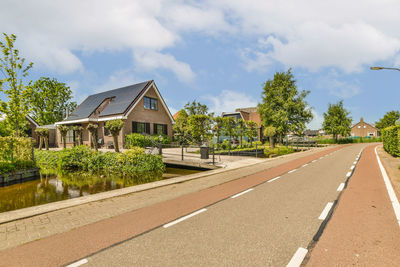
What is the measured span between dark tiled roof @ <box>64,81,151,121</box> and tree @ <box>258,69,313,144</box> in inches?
812

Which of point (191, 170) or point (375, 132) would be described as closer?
point (191, 170)

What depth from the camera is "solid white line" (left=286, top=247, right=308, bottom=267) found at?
2.86 metres

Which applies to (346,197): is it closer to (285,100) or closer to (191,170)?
(191,170)

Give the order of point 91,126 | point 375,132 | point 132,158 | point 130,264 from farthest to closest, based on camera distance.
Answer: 1. point 375,132
2. point 91,126
3. point 132,158
4. point 130,264

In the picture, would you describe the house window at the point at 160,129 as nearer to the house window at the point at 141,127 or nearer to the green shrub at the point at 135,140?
the house window at the point at 141,127

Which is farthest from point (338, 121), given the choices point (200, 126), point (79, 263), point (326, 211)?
point (79, 263)

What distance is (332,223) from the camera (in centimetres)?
423

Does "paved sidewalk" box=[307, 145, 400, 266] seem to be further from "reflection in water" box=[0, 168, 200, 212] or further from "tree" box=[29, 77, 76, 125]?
"tree" box=[29, 77, 76, 125]

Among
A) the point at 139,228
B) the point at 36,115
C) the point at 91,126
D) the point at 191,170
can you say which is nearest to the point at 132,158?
the point at 191,170

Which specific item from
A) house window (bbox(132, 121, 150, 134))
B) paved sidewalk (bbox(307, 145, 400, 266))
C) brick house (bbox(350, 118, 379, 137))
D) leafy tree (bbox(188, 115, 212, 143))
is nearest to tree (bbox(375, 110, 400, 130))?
brick house (bbox(350, 118, 379, 137))

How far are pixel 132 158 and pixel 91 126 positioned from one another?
281 inches

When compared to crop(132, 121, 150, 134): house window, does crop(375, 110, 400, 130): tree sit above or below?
above

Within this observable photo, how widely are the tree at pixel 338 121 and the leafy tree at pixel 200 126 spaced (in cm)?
3889

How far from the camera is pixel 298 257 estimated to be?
3.03 meters
